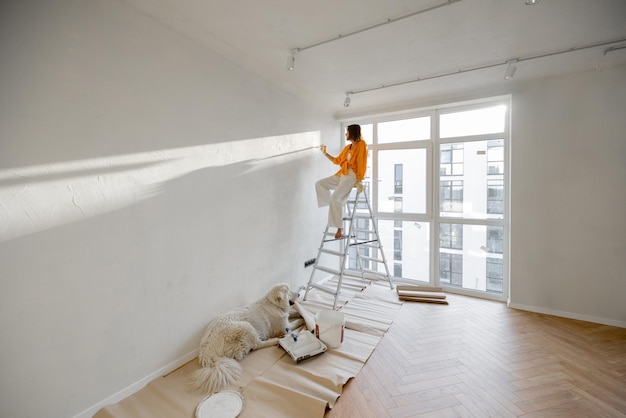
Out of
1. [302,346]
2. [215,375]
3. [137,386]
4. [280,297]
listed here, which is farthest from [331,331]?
[137,386]

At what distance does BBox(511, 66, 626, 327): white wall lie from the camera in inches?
106

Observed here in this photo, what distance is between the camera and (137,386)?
1791 millimetres

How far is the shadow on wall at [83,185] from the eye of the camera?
1328 mm

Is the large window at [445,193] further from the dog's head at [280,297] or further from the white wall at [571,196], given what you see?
the dog's head at [280,297]

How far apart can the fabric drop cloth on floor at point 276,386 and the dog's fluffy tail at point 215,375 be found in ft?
0.15

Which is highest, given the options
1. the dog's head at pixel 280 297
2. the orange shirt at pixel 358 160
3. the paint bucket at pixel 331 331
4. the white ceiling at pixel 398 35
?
the white ceiling at pixel 398 35

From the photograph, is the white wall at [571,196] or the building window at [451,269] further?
the building window at [451,269]

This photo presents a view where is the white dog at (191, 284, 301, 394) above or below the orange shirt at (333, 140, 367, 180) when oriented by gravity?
below

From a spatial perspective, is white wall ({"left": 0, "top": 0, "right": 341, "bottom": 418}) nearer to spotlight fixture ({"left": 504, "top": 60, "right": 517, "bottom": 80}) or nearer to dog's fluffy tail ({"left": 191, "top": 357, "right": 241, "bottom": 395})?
dog's fluffy tail ({"left": 191, "top": 357, "right": 241, "bottom": 395})

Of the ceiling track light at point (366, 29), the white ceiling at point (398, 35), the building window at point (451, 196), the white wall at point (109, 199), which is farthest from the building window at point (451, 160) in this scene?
the white wall at point (109, 199)

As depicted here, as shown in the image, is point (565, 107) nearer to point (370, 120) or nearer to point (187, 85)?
point (370, 120)

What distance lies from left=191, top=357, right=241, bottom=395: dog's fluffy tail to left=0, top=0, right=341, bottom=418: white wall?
0.32 meters

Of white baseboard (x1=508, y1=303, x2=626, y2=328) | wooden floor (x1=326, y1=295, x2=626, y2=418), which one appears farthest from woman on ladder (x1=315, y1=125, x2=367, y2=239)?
white baseboard (x1=508, y1=303, x2=626, y2=328)

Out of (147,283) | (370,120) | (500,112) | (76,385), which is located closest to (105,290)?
(147,283)
